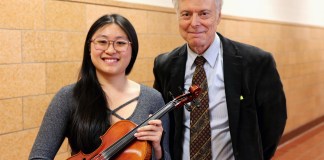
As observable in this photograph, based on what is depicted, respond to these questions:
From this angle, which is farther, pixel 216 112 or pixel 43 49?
pixel 43 49

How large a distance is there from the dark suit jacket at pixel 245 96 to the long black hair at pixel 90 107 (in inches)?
17.3

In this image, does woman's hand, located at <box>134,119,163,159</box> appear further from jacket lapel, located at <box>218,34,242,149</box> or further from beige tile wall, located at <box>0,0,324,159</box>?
beige tile wall, located at <box>0,0,324,159</box>

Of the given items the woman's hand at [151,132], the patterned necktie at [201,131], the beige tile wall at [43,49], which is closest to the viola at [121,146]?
the woman's hand at [151,132]

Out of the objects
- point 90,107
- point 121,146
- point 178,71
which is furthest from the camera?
point 178,71

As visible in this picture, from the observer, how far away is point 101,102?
1.62 meters

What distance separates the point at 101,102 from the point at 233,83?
26.0 inches

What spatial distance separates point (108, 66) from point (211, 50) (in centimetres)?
59

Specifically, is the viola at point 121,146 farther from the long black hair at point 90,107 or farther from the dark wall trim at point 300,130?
the dark wall trim at point 300,130

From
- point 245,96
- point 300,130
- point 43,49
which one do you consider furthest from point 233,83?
point 300,130

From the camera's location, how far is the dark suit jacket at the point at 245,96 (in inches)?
75.7

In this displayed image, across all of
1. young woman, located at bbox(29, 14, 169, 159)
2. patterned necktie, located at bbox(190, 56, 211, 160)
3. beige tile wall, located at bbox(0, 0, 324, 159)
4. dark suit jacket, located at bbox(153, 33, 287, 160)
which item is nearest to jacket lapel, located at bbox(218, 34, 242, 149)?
dark suit jacket, located at bbox(153, 33, 287, 160)

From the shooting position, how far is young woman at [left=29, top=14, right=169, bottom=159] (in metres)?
1.52

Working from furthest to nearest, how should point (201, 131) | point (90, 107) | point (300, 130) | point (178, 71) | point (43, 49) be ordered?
point (300, 130) → point (43, 49) → point (178, 71) → point (201, 131) → point (90, 107)

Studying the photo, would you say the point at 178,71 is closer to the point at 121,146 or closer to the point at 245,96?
the point at 245,96
